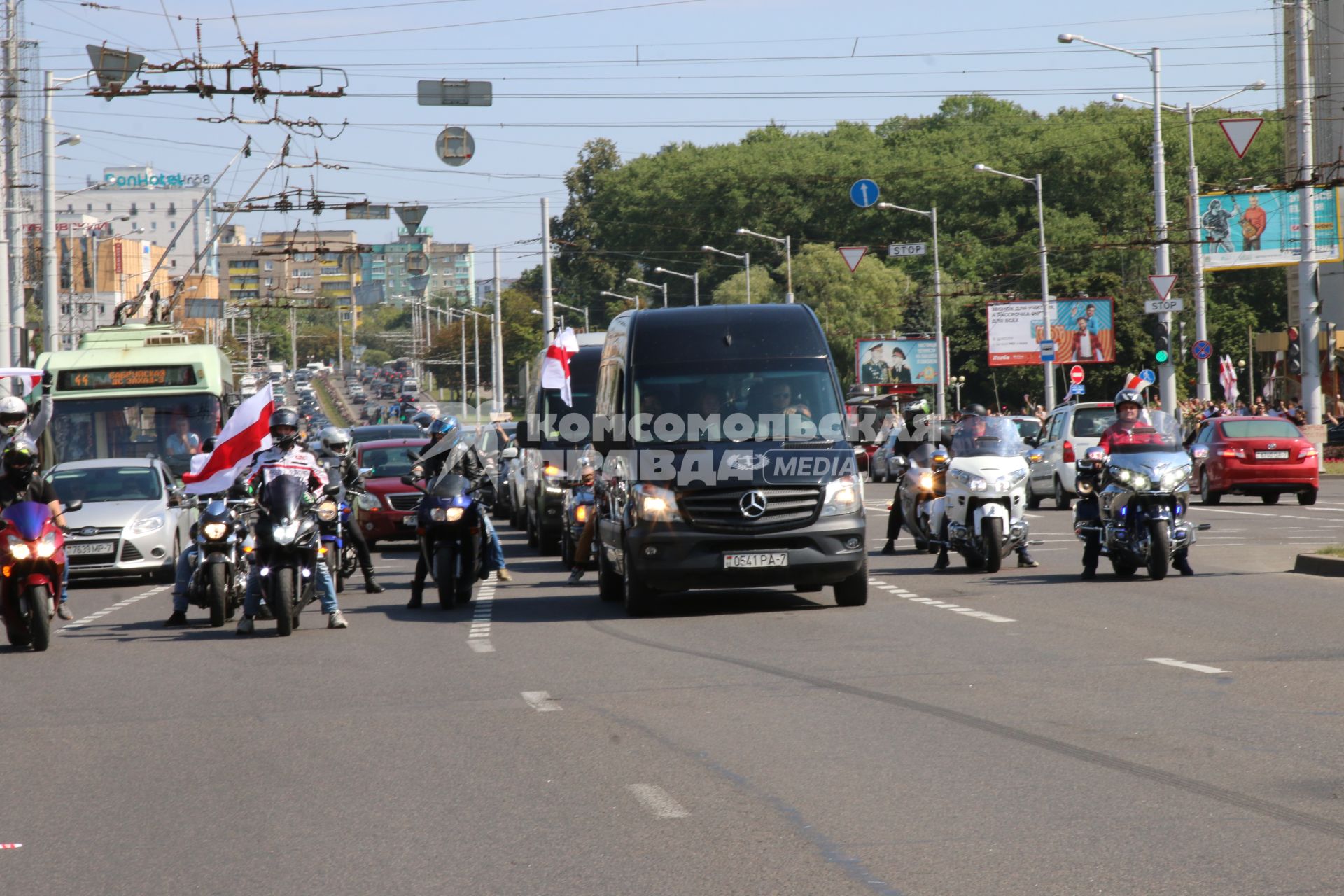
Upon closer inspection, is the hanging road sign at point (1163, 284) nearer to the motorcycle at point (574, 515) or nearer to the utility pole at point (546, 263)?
the utility pole at point (546, 263)

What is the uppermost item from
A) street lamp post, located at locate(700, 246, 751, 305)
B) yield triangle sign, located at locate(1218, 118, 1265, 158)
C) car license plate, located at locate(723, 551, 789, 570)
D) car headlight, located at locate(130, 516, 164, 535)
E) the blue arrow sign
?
street lamp post, located at locate(700, 246, 751, 305)

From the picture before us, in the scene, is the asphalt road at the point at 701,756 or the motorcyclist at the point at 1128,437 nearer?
the asphalt road at the point at 701,756

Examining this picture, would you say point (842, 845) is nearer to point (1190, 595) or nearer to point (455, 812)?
point (455, 812)

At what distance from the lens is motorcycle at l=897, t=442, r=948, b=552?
785 inches

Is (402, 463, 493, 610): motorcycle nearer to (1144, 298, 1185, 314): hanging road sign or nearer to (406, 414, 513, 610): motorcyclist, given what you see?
(406, 414, 513, 610): motorcyclist

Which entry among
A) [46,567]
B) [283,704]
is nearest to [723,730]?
[283,704]

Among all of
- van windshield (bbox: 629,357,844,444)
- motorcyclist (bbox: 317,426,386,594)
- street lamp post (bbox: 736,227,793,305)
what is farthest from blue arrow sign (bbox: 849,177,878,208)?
van windshield (bbox: 629,357,844,444)

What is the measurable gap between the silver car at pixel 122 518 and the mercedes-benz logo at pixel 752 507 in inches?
330

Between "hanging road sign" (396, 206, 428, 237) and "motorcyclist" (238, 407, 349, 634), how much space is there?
91.5 ft

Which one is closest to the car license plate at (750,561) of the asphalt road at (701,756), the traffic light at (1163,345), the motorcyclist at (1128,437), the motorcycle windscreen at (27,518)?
the asphalt road at (701,756)

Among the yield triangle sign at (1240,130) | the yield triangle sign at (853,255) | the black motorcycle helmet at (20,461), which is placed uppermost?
the yield triangle sign at (1240,130)

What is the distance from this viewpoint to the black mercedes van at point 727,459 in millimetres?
14820

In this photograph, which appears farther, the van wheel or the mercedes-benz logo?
the van wheel

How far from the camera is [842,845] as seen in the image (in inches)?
252
